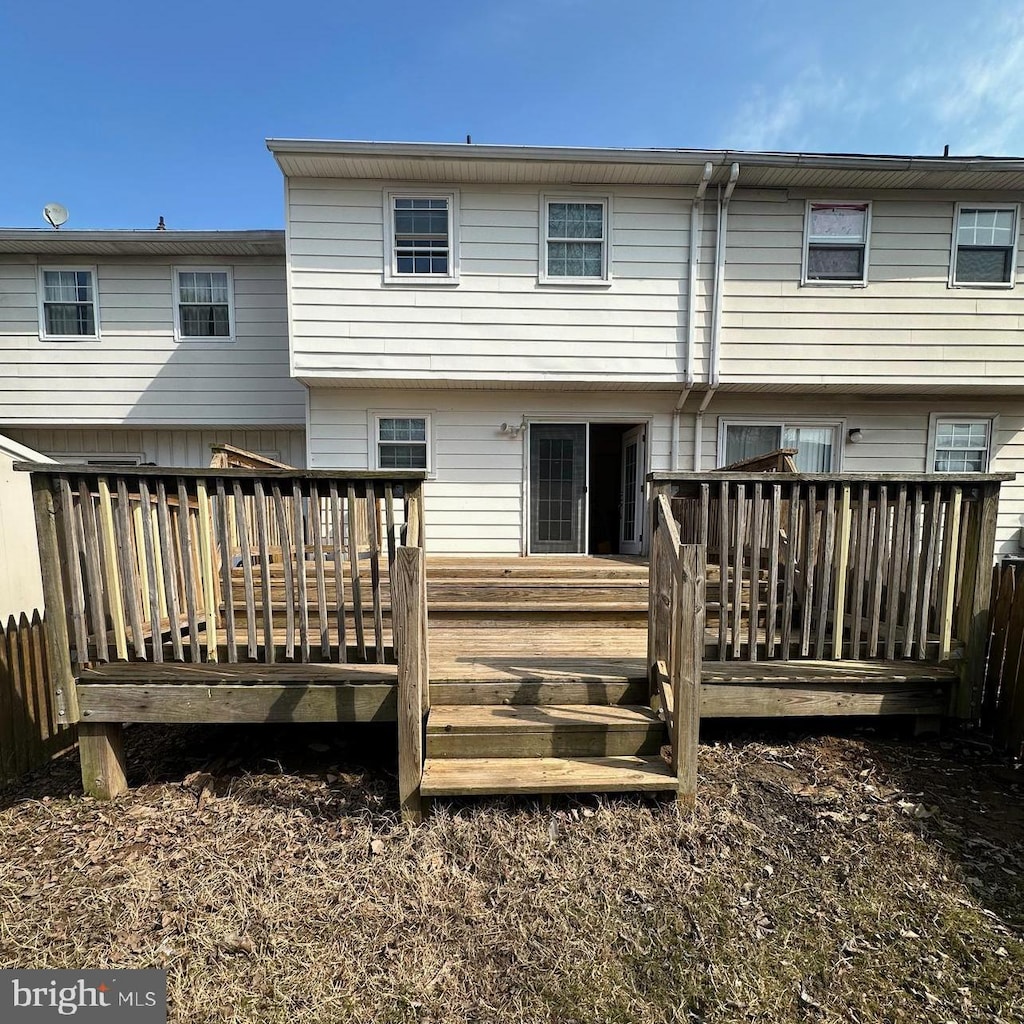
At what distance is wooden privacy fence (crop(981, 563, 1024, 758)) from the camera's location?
135 inches

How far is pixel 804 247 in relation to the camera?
6609mm

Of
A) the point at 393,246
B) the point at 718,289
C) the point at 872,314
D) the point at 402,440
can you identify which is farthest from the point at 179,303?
the point at 872,314

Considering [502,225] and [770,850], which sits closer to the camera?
[770,850]

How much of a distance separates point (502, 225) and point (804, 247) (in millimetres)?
3875

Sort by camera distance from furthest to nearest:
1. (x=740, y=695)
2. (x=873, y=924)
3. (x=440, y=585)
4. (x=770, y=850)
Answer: (x=440, y=585), (x=740, y=695), (x=770, y=850), (x=873, y=924)

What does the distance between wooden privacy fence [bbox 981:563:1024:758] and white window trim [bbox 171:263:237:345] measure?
9304 mm

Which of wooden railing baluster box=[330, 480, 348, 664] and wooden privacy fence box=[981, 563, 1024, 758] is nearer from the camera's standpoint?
wooden railing baluster box=[330, 480, 348, 664]

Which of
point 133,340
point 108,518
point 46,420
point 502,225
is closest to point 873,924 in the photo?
point 108,518

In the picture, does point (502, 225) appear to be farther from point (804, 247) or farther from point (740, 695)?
point (740, 695)

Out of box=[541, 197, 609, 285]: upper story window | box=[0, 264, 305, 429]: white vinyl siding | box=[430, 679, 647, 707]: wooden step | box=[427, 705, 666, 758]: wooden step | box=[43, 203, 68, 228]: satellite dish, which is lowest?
box=[427, 705, 666, 758]: wooden step

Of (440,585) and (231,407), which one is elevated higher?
(231,407)

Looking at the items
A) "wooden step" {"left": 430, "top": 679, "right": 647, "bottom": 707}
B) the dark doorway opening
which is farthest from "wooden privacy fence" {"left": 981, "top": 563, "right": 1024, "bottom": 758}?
the dark doorway opening

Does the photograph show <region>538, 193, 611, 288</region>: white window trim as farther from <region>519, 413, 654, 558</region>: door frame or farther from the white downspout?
the white downspout

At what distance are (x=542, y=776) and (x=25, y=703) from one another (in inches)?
139
